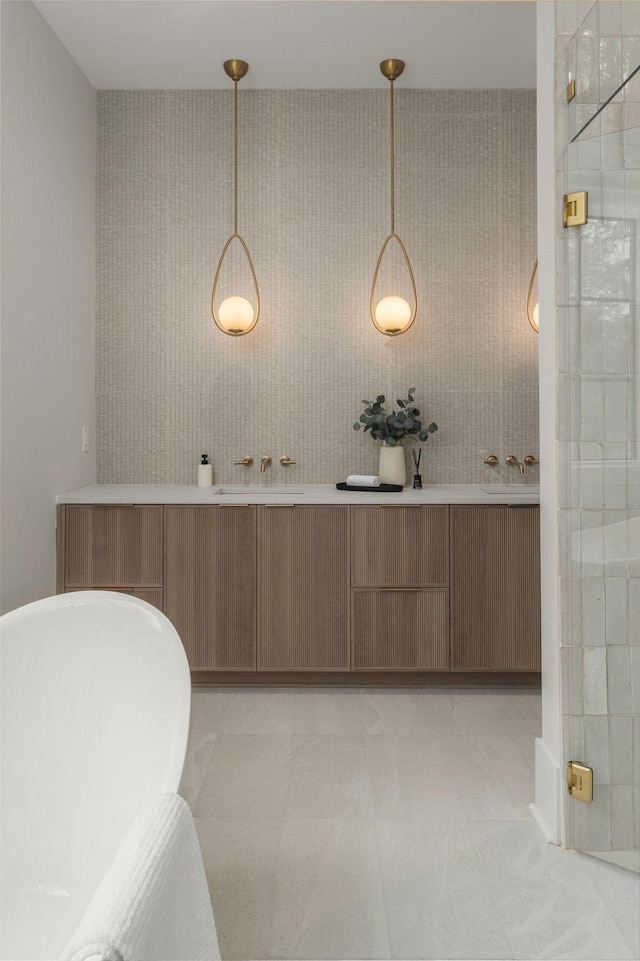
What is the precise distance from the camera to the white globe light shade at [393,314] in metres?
3.33

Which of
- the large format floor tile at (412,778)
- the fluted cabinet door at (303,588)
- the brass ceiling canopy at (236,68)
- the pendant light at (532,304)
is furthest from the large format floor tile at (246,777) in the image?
the brass ceiling canopy at (236,68)

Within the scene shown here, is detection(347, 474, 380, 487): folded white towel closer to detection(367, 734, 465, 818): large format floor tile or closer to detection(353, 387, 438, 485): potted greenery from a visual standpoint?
detection(353, 387, 438, 485): potted greenery

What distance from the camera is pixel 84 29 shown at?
9.52ft

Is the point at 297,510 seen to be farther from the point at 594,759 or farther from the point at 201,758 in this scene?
the point at 594,759

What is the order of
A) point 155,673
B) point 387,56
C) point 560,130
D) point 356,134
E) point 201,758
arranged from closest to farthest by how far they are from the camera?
point 155,673
point 560,130
point 201,758
point 387,56
point 356,134

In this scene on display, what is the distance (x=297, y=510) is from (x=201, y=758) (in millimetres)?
1078

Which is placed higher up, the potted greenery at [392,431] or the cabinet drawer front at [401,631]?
the potted greenery at [392,431]

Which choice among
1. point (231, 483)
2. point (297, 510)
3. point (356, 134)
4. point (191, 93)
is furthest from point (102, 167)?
point (297, 510)

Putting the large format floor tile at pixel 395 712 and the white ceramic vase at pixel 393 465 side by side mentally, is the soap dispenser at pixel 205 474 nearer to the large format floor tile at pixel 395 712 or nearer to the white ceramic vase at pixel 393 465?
the white ceramic vase at pixel 393 465

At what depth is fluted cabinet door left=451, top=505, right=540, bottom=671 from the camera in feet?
9.77

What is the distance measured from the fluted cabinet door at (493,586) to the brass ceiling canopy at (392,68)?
202cm

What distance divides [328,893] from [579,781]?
705 mm

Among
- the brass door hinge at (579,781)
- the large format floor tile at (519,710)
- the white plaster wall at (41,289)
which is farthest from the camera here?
the large format floor tile at (519,710)

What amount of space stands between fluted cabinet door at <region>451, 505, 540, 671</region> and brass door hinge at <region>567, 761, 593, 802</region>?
1.14m
